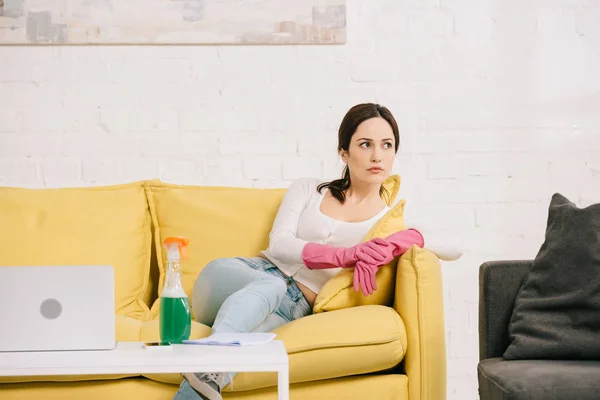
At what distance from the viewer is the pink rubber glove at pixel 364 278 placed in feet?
7.41

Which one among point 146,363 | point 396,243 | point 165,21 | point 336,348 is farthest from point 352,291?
point 165,21

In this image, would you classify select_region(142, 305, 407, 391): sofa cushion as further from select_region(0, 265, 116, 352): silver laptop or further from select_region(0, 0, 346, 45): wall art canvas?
select_region(0, 0, 346, 45): wall art canvas

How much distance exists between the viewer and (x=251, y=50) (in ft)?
10.4

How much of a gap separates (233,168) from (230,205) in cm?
43

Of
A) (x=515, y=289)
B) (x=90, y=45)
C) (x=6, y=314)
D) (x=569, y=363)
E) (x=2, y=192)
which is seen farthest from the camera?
(x=90, y=45)

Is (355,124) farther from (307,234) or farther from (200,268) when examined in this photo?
(200,268)

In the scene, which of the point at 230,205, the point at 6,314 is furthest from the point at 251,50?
the point at 6,314

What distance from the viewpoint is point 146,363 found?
1.54 meters

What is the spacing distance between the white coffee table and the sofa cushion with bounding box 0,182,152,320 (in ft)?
3.11

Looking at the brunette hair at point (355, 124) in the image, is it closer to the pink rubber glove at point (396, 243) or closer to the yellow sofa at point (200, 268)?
the yellow sofa at point (200, 268)

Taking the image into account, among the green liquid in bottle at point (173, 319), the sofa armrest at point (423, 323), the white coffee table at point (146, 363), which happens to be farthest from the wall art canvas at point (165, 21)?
the white coffee table at point (146, 363)

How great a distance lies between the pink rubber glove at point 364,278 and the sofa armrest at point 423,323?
9 cm

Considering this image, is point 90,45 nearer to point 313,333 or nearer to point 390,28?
point 390,28

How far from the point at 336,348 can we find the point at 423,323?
0.26 meters
